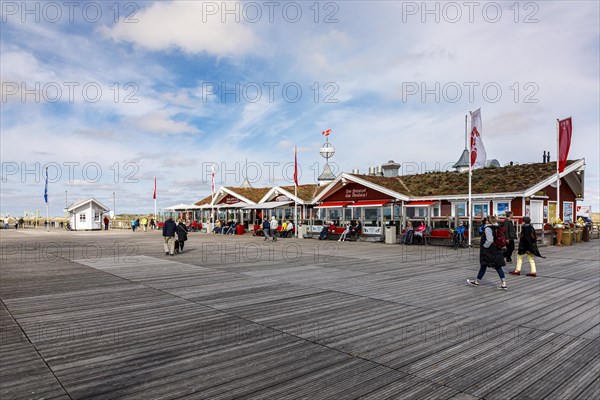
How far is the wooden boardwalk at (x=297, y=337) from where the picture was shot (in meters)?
3.98

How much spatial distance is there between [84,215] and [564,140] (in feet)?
145

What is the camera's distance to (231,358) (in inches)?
185

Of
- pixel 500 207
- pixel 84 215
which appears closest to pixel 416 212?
pixel 500 207

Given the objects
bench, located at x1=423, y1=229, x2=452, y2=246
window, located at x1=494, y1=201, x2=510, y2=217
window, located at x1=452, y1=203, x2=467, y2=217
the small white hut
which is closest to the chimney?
window, located at x1=452, y1=203, x2=467, y2=217

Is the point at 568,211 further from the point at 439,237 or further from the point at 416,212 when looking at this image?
the point at 439,237

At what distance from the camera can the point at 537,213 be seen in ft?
73.3

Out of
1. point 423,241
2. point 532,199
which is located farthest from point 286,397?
point 532,199

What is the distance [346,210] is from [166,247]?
1414 cm

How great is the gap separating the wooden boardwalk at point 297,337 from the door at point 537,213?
12.2 meters

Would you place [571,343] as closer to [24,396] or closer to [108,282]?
[24,396]

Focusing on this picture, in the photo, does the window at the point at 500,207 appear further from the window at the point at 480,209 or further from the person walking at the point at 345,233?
the person walking at the point at 345,233

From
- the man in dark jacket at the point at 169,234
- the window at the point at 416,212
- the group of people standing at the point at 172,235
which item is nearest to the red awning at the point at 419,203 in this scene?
the window at the point at 416,212

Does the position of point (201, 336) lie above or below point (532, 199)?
below

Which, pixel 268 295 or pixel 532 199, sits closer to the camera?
pixel 268 295
